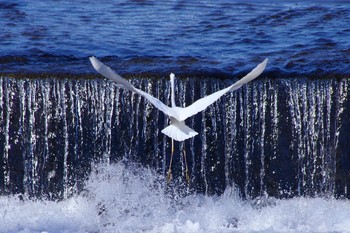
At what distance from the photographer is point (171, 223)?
378 inches

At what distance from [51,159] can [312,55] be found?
131 inches

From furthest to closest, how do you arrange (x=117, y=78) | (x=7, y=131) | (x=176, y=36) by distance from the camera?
(x=176, y=36) → (x=7, y=131) → (x=117, y=78)

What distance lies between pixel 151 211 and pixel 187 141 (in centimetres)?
82

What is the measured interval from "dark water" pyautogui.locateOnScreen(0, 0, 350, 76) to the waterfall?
365 millimetres

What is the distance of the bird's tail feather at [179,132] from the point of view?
8539mm

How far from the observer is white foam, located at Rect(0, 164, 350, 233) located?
31.4ft

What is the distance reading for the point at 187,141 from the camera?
400 inches

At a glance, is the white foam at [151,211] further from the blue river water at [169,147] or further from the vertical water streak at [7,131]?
the vertical water streak at [7,131]

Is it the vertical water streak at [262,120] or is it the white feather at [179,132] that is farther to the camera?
the vertical water streak at [262,120]

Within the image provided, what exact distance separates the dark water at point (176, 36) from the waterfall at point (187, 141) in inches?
14.4

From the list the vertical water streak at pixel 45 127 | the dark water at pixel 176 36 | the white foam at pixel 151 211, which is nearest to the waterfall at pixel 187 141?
the vertical water streak at pixel 45 127

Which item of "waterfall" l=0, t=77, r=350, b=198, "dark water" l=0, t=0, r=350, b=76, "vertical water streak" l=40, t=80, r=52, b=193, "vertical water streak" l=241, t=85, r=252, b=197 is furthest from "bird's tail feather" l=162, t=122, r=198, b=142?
"vertical water streak" l=40, t=80, r=52, b=193

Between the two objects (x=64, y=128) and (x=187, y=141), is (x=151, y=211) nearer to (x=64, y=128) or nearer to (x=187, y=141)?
(x=187, y=141)

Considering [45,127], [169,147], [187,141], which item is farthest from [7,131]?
[187,141]
